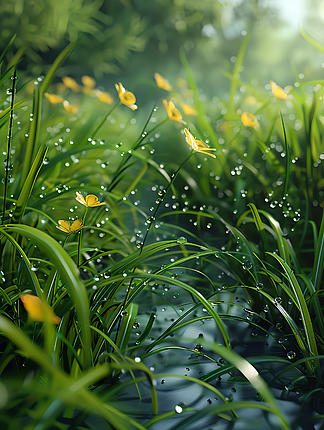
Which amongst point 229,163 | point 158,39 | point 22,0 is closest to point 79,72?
point 22,0

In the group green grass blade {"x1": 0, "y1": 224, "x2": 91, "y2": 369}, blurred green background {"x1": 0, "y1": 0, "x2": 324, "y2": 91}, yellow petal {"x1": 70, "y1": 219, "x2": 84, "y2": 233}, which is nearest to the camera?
green grass blade {"x1": 0, "y1": 224, "x2": 91, "y2": 369}

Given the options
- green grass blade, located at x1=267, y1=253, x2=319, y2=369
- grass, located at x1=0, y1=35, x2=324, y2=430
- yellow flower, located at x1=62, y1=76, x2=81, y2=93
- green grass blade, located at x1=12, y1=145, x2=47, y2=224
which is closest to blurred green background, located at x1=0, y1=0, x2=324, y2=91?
yellow flower, located at x1=62, y1=76, x2=81, y2=93

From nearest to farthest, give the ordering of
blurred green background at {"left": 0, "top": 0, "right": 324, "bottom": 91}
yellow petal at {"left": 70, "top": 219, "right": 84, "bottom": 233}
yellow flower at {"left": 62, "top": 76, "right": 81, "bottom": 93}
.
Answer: yellow petal at {"left": 70, "top": 219, "right": 84, "bottom": 233} < yellow flower at {"left": 62, "top": 76, "right": 81, "bottom": 93} < blurred green background at {"left": 0, "top": 0, "right": 324, "bottom": 91}

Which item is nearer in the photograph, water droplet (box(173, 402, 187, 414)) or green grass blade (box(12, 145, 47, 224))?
water droplet (box(173, 402, 187, 414))

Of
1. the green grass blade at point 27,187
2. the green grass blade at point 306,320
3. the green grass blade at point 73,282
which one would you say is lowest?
the green grass blade at point 306,320

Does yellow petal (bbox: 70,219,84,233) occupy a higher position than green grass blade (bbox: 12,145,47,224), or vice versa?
green grass blade (bbox: 12,145,47,224)

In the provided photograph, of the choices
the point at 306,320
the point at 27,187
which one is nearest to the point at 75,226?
the point at 27,187

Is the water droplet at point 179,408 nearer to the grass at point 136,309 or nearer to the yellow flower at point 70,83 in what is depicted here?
the grass at point 136,309

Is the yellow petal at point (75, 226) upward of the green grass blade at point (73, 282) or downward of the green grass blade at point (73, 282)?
upward

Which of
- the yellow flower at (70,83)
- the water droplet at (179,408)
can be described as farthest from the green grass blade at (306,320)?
the yellow flower at (70,83)

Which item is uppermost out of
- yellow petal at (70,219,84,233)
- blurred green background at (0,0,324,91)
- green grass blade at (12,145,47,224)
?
blurred green background at (0,0,324,91)

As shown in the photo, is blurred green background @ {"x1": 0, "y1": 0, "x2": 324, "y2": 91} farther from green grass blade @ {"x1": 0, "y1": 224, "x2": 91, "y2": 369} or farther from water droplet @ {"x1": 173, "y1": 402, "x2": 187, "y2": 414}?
Answer: water droplet @ {"x1": 173, "y1": 402, "x2": 187, "y2": 414}
